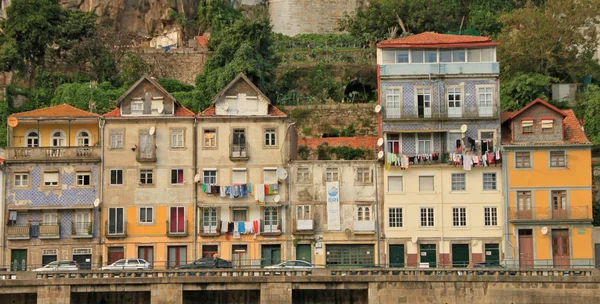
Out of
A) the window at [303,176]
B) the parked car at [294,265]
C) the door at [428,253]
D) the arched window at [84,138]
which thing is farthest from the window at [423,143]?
the arched window at [84,138]

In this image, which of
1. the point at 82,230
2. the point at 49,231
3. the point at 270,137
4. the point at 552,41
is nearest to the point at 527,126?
the point at 270,137

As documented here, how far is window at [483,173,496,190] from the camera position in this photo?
84.2 meters

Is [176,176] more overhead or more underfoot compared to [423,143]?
more underfoot

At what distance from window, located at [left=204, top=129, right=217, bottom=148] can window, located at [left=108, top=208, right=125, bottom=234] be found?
660cm

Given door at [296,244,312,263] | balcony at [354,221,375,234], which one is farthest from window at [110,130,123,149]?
balcony at [354,221,375,234]

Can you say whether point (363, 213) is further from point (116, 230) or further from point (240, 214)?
point (116, 230)

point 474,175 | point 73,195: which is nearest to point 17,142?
point 73,195

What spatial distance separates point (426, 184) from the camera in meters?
84.6

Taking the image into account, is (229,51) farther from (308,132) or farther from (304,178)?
(304,178)

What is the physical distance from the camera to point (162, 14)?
115312 mm

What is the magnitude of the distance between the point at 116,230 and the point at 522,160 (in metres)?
25.0

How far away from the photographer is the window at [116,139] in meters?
84.9

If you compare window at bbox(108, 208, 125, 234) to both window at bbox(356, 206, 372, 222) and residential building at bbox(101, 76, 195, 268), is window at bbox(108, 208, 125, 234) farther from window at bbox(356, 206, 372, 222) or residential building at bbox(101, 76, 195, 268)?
window at bbox(356, 206, 372, 222)

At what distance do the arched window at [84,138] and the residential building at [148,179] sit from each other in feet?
5.02
